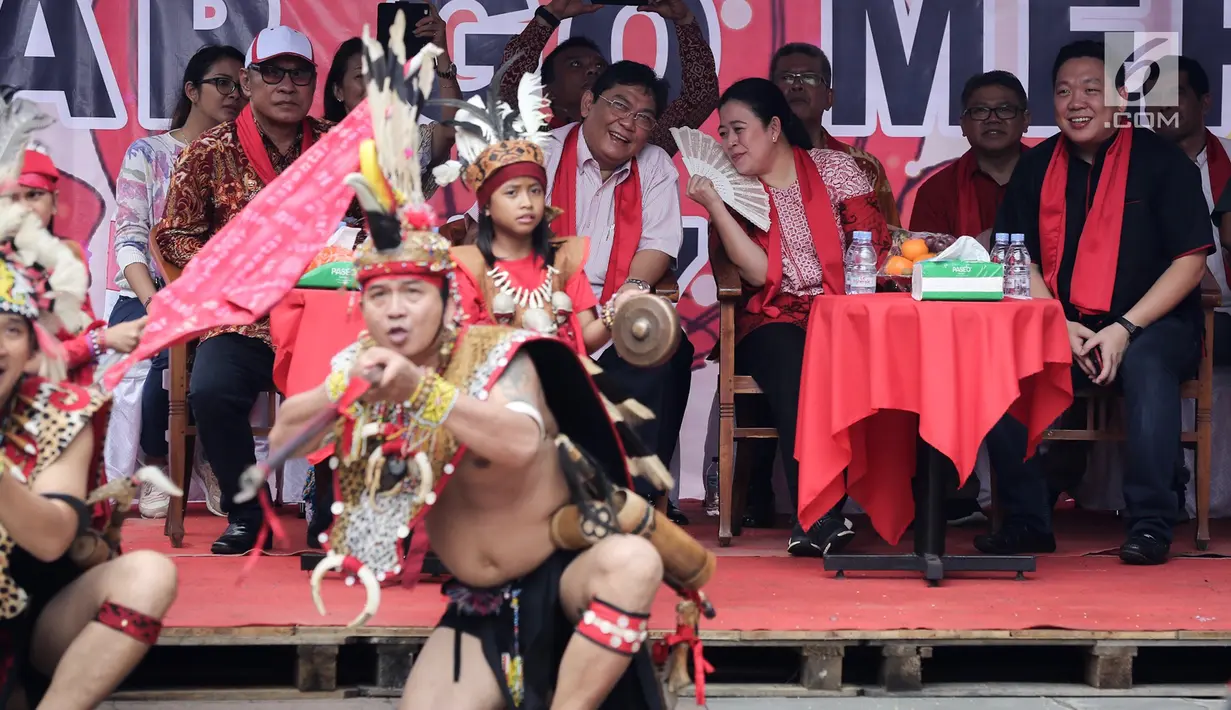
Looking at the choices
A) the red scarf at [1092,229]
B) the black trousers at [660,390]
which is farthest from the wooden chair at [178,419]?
the red scarf at [1092,229]

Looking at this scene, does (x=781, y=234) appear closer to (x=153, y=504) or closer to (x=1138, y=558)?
(x=1138, y=558)

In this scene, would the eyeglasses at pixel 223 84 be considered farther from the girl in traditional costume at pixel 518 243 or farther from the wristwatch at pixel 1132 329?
the wristwatch at pixel 1132 329

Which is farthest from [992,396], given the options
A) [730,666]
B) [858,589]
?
[730,666]

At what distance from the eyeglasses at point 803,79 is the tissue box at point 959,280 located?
58.1 inches

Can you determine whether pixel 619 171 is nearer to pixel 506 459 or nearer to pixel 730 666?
pixel 730 666

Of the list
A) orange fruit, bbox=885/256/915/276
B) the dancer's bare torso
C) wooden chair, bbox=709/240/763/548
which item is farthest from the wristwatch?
the dancer's bare torso

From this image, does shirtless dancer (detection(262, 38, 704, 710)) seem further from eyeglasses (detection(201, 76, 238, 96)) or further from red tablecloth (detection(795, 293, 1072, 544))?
eyeglasses (detection(201, 76, 238, 96))

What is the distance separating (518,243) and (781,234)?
1192 millimetres

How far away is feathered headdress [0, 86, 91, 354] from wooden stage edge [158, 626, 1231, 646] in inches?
33.7

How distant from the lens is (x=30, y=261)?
9.73 ft

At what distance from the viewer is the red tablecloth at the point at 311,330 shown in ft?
14.5

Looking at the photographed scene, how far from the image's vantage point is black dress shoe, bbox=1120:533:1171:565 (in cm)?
466

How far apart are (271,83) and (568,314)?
1477 mm

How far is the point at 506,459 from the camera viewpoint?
274 centimetres
